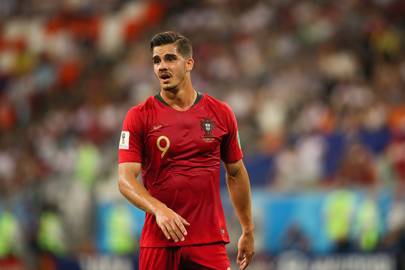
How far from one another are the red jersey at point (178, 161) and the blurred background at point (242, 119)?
512cm

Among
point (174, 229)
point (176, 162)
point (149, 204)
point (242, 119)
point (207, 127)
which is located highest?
point (242, 119)

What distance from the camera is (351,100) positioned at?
549 inches

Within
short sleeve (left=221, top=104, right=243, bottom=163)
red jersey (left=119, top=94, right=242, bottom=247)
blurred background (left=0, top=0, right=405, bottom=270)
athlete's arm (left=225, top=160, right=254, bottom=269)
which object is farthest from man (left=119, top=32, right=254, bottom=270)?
blurred background (left=0, top=0, right=405, bottom=270)

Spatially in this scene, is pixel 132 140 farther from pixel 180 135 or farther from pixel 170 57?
pixel 170 57

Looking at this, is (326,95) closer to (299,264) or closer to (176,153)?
(299,264)

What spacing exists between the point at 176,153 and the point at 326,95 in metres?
Result: 8.82

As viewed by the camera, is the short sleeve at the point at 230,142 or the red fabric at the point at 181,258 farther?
the short sleeve at the point at 230,142

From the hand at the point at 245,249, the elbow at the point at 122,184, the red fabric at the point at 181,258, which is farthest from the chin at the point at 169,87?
the hand at the point at 245,249

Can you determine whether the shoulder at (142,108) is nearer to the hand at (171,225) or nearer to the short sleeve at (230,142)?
the short sleeve at (230,142)

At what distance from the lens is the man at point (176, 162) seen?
616cm

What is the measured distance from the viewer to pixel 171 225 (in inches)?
226

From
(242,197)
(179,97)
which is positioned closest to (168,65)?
(179,97)

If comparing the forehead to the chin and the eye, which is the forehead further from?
the chin

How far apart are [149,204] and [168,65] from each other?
879 mm
